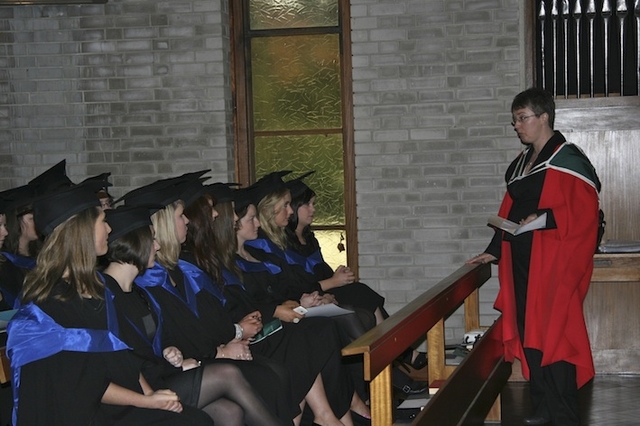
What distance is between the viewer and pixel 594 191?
539 cm

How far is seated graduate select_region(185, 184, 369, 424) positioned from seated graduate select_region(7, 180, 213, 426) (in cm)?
125

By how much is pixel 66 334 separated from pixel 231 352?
48.2 inches

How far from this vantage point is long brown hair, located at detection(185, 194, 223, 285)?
4770 mm

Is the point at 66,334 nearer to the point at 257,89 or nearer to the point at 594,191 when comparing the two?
the point at 594,191

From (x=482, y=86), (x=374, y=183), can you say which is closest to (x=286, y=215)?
(x=374, y=183)

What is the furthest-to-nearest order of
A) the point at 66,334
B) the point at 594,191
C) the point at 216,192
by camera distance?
the point at 594,191 → the point at 216,192 → the point at 66,334

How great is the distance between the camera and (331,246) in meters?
7.56

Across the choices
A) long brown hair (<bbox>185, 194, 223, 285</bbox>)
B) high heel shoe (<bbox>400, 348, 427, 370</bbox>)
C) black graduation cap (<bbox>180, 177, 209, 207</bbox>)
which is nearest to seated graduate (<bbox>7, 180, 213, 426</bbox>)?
black graduation cap (<bbox>180, 177, 209, 207</bbox>)

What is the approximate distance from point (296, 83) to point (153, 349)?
394 centimetres

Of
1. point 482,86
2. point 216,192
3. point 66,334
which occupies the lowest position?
point 66,334

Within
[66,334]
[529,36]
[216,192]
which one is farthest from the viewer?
[529,36]

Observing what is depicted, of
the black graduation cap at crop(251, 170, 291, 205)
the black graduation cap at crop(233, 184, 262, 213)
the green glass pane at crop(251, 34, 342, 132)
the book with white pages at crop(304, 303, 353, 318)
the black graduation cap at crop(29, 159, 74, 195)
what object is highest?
the green glass pane at crop(251, 34, 342, 132)

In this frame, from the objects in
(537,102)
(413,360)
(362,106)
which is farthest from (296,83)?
(537,102)

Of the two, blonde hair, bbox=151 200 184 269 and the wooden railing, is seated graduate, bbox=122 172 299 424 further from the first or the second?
the wooden railing
